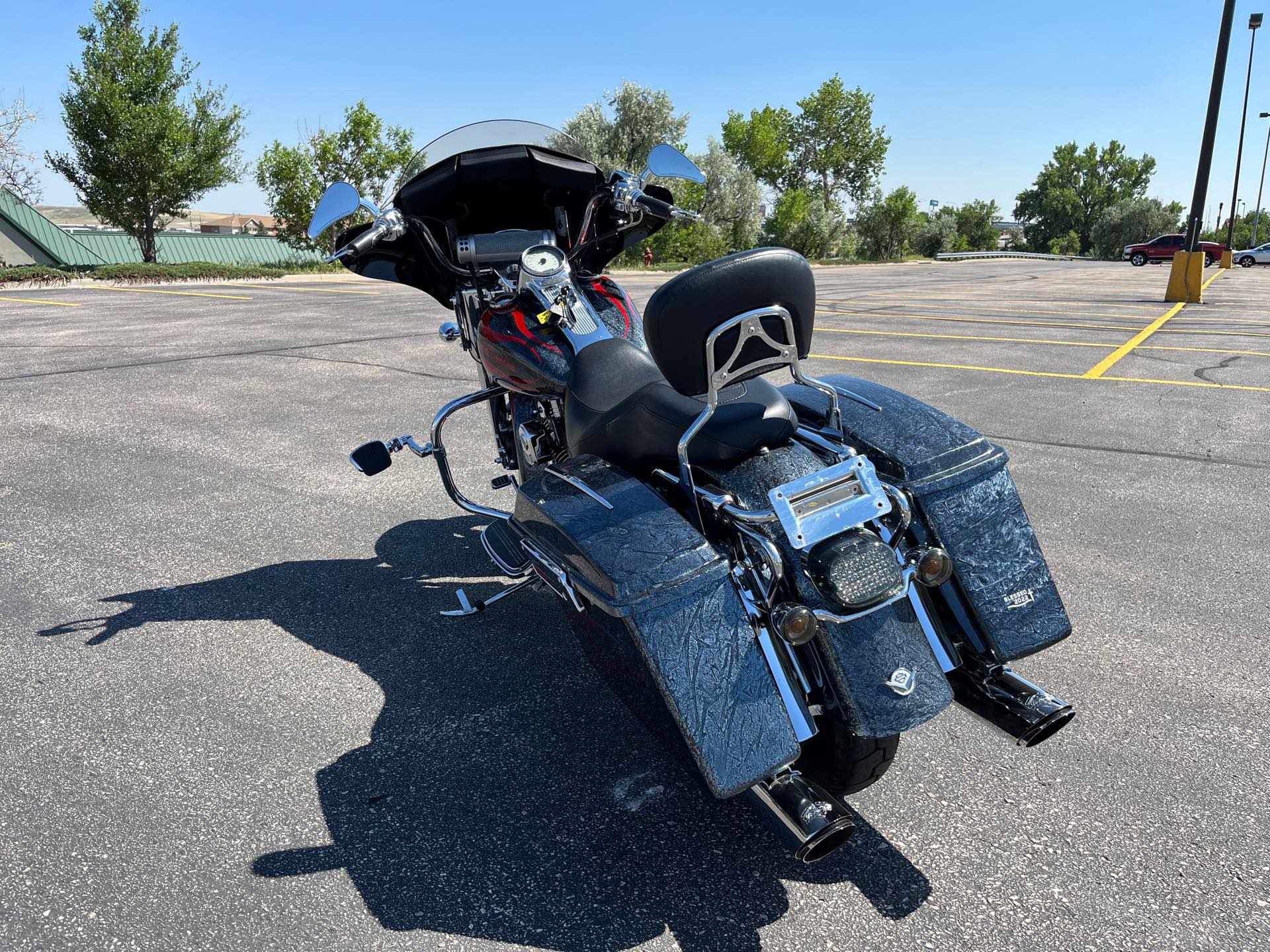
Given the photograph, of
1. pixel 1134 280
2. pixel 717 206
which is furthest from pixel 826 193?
pixel 1134 280

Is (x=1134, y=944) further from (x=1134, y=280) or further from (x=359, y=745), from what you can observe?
(x=1134, y=280)

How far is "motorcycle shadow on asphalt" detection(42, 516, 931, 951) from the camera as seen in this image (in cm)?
205

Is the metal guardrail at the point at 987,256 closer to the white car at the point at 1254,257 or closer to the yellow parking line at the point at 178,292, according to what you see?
the white car at the point at 1254,257

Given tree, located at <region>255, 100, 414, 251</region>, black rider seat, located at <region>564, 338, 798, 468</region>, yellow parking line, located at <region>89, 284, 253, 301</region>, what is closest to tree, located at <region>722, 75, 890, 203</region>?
tree, located at <region>255, 100, 414, 251</region>

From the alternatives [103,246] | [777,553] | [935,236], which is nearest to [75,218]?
[103,246]

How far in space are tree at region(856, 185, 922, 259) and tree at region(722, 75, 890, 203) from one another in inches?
435

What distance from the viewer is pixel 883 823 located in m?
2.32

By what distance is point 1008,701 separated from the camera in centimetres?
220

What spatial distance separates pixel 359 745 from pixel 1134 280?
98.0 feet

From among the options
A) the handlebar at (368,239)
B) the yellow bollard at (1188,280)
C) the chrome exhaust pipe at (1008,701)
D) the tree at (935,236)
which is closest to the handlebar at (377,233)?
the handlebar at (368,239)

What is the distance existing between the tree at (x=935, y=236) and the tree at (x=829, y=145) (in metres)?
7.31

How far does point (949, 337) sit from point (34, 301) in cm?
1467

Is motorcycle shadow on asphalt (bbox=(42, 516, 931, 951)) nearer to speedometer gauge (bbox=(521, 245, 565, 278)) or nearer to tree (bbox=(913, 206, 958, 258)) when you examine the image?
speedometer gauge (bbox=(521, 245, 565, 278))

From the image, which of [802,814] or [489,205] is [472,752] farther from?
[489,205]
